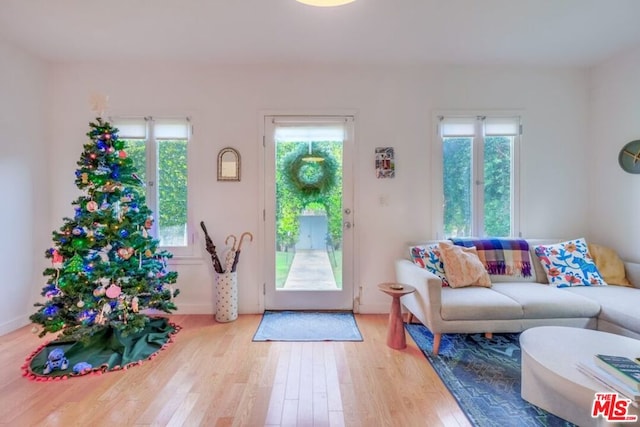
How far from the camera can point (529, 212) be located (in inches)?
130

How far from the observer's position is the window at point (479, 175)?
10.8 feet

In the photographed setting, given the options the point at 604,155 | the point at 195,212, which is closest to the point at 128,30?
the point at 195,212

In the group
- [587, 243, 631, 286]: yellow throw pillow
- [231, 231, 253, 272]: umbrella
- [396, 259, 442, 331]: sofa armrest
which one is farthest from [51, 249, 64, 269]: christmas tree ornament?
[587, 243, 631, 286]: yellow throw pillow

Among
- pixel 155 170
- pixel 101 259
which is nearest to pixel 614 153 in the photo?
pixel 155 170

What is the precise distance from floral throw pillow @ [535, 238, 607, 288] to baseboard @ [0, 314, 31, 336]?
5.03m

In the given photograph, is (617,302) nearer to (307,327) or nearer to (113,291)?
(307,327)

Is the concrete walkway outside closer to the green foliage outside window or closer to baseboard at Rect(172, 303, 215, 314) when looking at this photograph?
baseboard at Rect(172, 303, 215, 314)

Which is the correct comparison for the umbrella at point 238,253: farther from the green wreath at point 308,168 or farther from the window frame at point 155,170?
the green wreath at point 308,168

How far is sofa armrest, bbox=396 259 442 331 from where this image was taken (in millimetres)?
2326

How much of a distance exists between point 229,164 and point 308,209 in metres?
0.98

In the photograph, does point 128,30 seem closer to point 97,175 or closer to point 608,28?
point 97,175

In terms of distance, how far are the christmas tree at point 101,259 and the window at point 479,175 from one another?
9.73 ft

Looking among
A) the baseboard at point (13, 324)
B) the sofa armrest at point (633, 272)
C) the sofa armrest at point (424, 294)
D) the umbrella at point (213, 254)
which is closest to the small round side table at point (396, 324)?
the sofa armrest at point (424, 294)

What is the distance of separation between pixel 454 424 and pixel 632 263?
8.41ft
